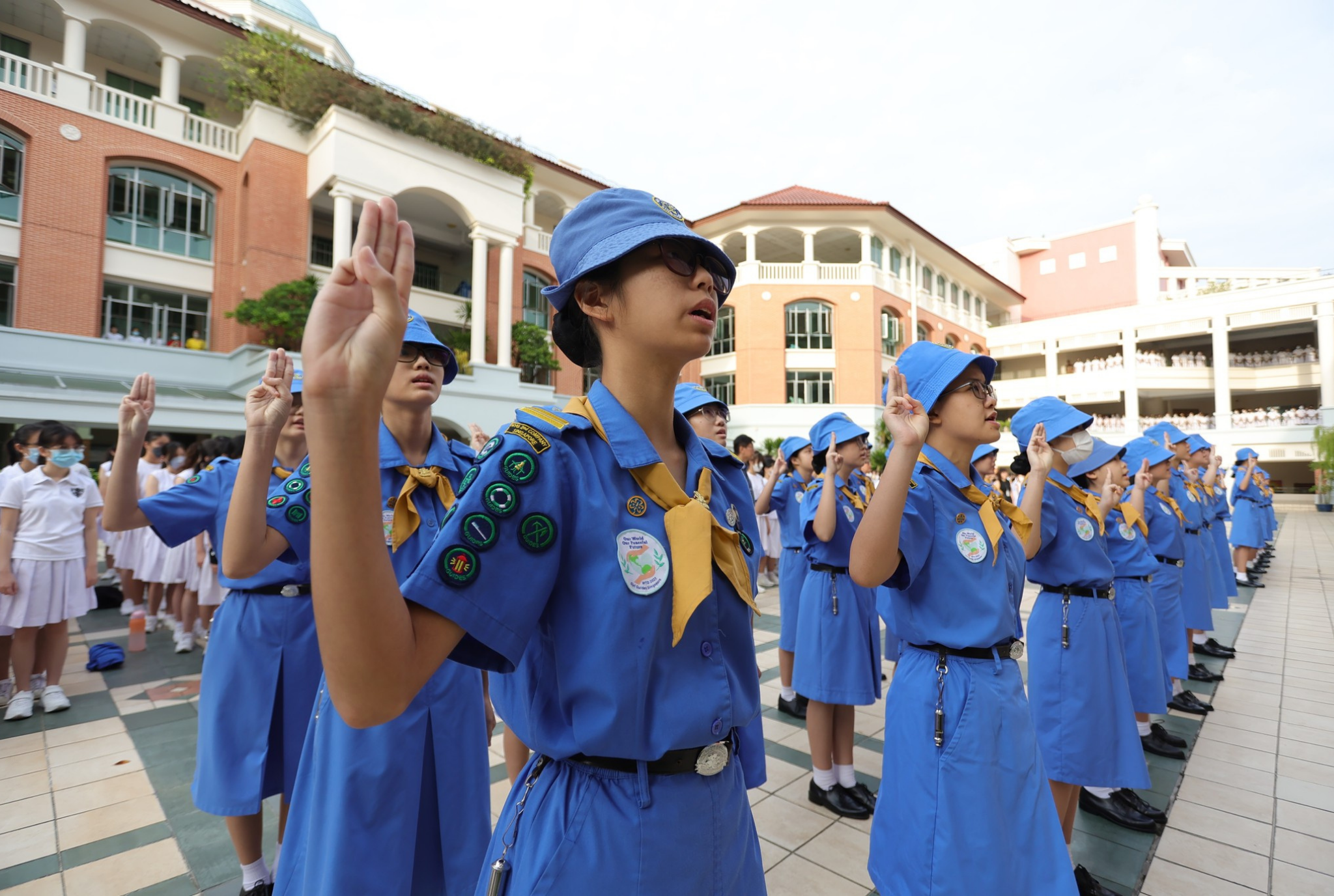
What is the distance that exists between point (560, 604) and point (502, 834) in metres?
0.48

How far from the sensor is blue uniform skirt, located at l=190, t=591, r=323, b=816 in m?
2.47

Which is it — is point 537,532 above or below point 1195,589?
above

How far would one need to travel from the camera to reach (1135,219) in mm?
38844

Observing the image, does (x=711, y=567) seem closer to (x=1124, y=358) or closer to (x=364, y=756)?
(x=364, y=756)

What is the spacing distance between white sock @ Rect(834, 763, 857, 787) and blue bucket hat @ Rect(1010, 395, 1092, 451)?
206 centimetres

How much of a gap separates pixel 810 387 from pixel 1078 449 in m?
24.3

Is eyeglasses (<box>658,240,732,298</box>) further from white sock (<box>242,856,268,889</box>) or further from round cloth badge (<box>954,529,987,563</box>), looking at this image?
white sock (<box>242,856,268,889</box>)

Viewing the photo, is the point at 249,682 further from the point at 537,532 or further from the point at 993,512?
the point at 993,512

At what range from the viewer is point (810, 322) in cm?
2733

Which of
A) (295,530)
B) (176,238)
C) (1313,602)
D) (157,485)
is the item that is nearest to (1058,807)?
(295,530)

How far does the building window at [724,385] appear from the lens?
91.3 ft

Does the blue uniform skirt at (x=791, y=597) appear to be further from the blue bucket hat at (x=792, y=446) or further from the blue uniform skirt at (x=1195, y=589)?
the blue uniform skirt at (x=1195, y=589)

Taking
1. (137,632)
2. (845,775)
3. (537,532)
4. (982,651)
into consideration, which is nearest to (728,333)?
(137,632)

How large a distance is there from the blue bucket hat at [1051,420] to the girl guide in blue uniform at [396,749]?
2833 millimetres
